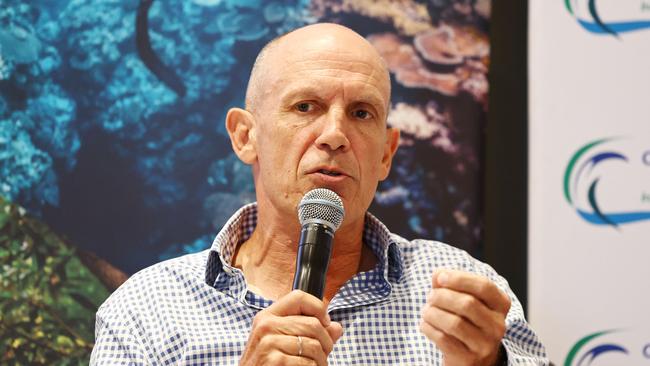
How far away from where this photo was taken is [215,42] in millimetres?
2490

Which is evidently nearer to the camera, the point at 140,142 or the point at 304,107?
the point at 304,107

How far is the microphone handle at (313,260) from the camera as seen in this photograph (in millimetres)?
1347

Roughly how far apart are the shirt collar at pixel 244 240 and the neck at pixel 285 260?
43 mm

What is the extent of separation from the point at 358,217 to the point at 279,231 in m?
0.21

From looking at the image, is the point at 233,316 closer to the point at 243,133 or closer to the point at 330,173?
the point at 330,173

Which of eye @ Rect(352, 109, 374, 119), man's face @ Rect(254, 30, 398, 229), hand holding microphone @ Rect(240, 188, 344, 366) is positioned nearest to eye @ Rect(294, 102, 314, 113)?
man's face @ Rect(254, 30, 398, 229)

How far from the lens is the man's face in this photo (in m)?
1.81

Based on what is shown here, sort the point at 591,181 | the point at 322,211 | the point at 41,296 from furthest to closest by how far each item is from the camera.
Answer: the point at 591,181 → the point at 41,296 → the point at 322,211

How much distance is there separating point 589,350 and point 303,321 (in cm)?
139

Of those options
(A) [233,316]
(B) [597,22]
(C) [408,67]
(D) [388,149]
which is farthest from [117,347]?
(B) [597,22]

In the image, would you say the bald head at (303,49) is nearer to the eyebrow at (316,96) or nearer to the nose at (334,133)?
the eyebrow at (316,96)

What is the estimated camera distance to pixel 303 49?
196cm

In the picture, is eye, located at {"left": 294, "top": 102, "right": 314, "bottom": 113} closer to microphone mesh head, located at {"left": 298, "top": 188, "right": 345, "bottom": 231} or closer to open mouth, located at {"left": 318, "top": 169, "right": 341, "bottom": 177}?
open mouth, located at {"left": 318, "top": 169, "right": 341, "bottom": 177}

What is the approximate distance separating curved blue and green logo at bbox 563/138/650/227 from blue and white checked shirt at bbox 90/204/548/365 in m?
0.60
